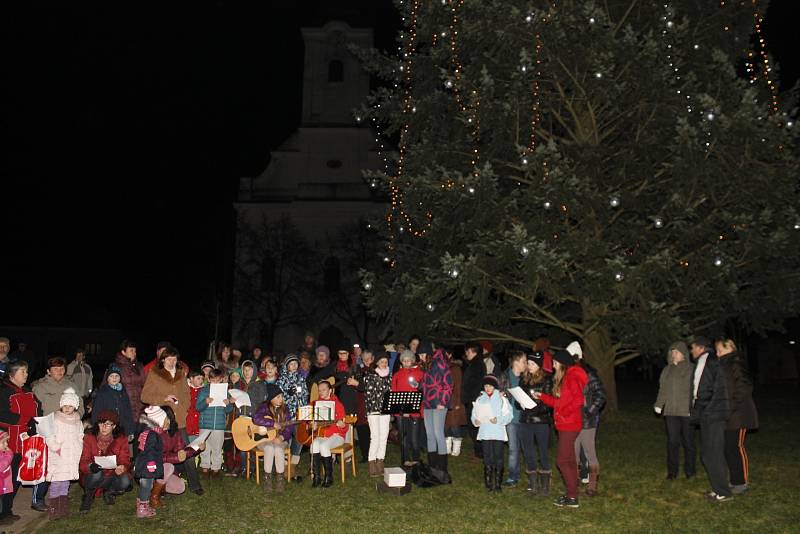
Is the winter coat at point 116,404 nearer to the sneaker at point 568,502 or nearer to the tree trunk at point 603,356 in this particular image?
the sneaker at point 568,502

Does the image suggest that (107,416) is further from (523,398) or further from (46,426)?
(523,398)

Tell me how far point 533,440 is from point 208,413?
4466mm

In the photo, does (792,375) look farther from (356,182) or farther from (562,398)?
(562,398)

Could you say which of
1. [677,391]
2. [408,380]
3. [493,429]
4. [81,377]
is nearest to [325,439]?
[408,380]

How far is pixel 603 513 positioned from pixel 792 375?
46.5 meters

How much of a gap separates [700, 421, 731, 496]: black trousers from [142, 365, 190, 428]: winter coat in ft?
22.1

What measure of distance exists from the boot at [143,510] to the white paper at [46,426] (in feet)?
4.06

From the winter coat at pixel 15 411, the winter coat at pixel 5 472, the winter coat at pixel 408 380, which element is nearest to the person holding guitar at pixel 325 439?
the winter coat at pixel 408 380

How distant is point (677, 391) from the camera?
998cm

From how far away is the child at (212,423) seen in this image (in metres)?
10.2

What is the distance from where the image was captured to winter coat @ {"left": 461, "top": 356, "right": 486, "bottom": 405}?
39.0ft

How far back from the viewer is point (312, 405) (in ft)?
32.9

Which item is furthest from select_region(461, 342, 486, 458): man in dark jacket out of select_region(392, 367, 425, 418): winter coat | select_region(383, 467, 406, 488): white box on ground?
select_region(383, 467, 406, 488): white box on ground

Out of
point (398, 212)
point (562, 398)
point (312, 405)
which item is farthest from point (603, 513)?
point (398, 212)
